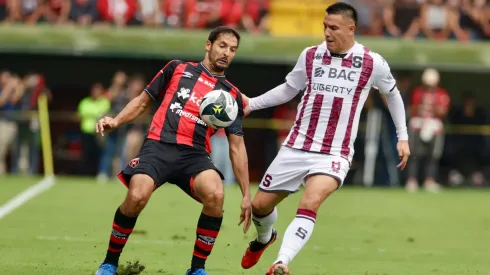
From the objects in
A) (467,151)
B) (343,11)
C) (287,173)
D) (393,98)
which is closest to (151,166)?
(287,173)

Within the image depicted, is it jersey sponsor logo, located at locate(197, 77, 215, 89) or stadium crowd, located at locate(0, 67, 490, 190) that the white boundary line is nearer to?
stadium crowd, located at locate(0, 67, 490, 190)

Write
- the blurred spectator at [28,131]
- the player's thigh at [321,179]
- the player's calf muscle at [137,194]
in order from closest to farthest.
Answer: the player's calf muscle at [137,194]
the player's thigh at [321,179]
the blurred spectator at [28,131]

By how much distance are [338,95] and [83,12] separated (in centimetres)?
1475

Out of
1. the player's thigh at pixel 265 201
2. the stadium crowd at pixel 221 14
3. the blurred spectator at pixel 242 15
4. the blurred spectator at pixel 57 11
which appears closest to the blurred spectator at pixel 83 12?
the stadium crowd at pixel 221 14

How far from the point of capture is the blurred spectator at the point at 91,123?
72.4 ft

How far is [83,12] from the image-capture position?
2302 centimetres

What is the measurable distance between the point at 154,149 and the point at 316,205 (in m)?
1.45

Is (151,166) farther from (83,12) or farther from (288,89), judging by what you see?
(83,12)

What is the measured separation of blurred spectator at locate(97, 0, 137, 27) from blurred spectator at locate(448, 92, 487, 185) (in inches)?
299

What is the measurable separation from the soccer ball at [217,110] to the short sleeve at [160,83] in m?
0.49

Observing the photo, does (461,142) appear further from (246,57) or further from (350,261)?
(350,261)

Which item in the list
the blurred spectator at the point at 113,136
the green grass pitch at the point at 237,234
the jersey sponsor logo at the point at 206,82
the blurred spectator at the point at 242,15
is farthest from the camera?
the blurred spectator at the point at 242,15

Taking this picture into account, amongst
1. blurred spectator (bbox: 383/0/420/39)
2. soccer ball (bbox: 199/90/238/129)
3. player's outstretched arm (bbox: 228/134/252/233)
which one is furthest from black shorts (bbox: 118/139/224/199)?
blurred spectator (bbox: 383/0/420/39)

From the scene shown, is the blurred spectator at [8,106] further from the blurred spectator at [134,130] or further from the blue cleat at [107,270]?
the blue cleat at [107,270]
